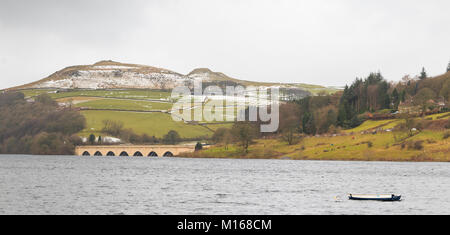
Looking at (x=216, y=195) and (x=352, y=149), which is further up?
(x=216, y=195)

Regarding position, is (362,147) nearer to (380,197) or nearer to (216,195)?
(380,197)

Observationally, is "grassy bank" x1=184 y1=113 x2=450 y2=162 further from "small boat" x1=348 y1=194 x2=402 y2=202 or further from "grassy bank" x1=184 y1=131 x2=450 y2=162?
"small boat" x1=348 y1=194 x2=402 y2=202

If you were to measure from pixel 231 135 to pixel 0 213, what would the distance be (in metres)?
140

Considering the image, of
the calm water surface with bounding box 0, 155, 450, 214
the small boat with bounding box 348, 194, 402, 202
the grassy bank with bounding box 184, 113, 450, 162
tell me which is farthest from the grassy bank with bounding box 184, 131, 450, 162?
the small boat with bounding box 348, 194, 402, 202

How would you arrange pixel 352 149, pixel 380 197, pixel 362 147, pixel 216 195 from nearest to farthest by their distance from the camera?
pixel 380 197 → pixel 216 195 → pixel 352 149 → pixel 362 147

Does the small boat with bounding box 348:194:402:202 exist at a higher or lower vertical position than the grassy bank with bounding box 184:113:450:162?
higher

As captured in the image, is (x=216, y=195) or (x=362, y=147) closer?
(x=216, y=195)

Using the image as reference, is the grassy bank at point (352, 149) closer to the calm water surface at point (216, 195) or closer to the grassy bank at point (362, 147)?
the grassy bank at point (362, 147)

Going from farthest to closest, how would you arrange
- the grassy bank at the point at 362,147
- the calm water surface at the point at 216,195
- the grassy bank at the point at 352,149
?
the grassy bank at the point at 362,147
the grassy bank at the point at 352,149
the calm water surface at the point at 216,195

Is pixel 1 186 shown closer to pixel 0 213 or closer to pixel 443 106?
pixel 0 213

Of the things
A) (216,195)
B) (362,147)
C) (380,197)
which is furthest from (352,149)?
(380,197)

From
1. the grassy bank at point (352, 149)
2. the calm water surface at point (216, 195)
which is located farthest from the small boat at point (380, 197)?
the grassy bank at point (352, 149)

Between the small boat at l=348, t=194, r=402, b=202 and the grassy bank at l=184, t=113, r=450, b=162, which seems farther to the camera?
the grassy bank at l=184, t=113, r=450, b=162
